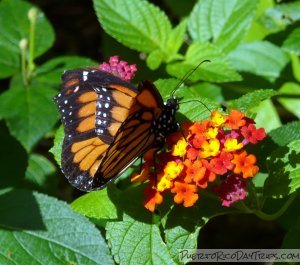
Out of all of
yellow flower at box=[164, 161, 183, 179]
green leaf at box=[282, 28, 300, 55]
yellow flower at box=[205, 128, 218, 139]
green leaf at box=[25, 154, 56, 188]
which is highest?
yellow flower at box=[205, 128, 218, 139]

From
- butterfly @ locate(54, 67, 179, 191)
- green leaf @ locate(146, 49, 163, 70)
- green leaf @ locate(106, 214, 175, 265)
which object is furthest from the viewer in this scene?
green leaf @ locate(146, 49, 163, 70)

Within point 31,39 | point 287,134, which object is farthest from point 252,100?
point 31,39

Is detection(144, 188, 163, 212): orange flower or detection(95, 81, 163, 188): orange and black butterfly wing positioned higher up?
detection(95, 81, 163, 188): orange and black butterfly wing

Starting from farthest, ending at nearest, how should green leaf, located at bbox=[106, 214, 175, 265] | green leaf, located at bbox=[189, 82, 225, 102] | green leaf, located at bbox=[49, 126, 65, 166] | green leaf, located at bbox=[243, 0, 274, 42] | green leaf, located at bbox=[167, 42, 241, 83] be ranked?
green leaf, located at bbox=[243, 0, 274, 42], green leaf, located at bbox=[189, 82, 225, 102], green leaf, located at bbox=[167, 42, 241, 83], green leaf, located at bbox=[49, 126, 65, 166], green leaf, located at bbox=[106, 214, 175, 265]

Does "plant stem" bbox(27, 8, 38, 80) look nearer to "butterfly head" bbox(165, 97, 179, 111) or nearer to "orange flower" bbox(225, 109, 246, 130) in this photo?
"butterfly head" bbox(165, 97, 179, 111)

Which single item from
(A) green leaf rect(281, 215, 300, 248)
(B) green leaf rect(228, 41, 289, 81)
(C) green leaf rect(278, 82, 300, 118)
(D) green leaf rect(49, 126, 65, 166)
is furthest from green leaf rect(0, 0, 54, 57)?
(A) green leaf rect(281, 215, 300, 248)

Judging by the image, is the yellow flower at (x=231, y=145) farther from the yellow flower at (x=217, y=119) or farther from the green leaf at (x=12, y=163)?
the green leaf at (x=12, y=163)

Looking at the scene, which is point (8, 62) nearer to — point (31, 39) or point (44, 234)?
point (31, 39)
